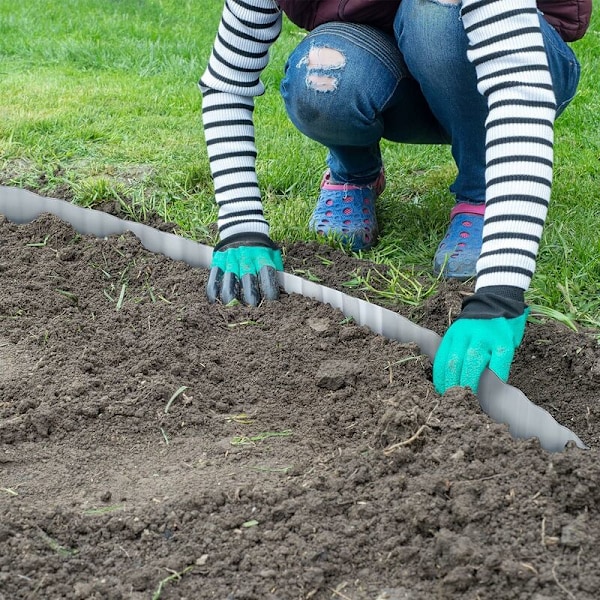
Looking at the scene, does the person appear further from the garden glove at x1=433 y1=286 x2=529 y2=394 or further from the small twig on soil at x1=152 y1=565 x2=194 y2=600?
the small twig on soil at x1=152 y1=565 x2=194 y2=600

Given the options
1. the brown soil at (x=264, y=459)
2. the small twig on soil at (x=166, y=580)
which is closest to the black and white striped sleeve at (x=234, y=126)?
the brown soil at (x=264, y=459)

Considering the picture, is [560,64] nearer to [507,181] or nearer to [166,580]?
[507,181]

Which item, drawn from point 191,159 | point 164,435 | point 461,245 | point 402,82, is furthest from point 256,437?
point 191,159

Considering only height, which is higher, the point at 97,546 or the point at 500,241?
the point at 500,241

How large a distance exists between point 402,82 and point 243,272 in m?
0.76

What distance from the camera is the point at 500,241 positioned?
6.07 ft

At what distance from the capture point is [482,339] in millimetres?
1780

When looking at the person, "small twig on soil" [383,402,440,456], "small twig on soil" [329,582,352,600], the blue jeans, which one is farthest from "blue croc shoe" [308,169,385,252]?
"small twig on soil" [329,582,352,600]

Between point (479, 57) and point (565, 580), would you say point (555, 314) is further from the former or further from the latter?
point (565, 580)

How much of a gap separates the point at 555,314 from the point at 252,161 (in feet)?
3.01

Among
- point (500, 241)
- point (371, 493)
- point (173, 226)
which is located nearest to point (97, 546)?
point (371, 493)

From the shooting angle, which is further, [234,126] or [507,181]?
[234,126]

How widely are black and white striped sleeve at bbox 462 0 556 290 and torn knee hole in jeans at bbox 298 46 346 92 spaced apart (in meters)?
0.59

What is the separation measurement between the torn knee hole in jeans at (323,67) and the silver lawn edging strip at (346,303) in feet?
1.78
